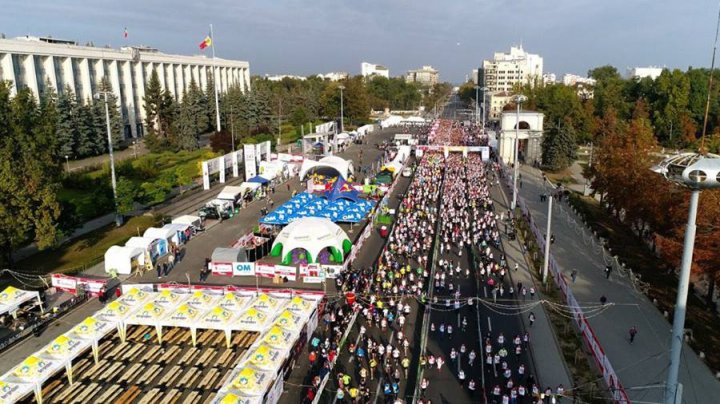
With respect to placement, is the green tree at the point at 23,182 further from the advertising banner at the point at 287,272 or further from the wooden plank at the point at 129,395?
the wooden plank at the point at 129,395

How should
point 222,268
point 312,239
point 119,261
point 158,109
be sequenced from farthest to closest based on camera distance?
point 158,109, point 312,239, point 119,261, point 222,268

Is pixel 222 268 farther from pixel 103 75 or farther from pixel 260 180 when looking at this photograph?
pixel 103 75

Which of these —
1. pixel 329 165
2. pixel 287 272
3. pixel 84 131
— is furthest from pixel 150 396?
pixel 84 131

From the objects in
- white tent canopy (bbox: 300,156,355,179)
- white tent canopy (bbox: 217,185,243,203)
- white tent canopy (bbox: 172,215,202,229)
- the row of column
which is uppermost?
the row of column

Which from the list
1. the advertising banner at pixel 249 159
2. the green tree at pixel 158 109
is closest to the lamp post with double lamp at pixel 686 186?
the advertising banner at pixel 249 159

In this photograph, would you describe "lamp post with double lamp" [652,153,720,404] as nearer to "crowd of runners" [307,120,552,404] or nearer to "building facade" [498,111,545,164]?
"crowd of runners" [307,120,552,404]

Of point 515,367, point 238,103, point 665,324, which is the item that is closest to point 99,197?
point 515,367

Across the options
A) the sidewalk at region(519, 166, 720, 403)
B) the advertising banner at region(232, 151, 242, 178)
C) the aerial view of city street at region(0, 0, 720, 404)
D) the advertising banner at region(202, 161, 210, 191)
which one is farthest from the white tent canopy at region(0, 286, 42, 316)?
→ the advertising banner at region(232, 151, 242, 178)
